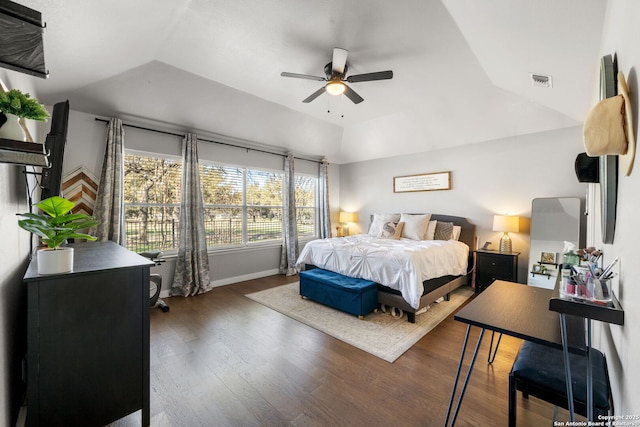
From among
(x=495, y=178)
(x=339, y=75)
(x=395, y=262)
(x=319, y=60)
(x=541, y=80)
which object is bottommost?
(x=395, y=262)

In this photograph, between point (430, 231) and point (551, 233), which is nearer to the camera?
point (551, 233)

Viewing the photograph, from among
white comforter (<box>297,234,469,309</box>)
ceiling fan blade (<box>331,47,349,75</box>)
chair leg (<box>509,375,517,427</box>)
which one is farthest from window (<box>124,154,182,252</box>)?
chair leg (<box>509,375,517,427</box>)

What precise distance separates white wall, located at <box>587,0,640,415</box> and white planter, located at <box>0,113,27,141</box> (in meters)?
2.25

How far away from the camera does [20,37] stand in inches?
38.7

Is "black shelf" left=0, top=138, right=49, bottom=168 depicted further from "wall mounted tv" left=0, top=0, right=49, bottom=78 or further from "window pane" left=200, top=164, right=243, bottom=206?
"window pane" left=200, top=164, right=243, bottom=206

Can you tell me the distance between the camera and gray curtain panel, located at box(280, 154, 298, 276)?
528 centimetres

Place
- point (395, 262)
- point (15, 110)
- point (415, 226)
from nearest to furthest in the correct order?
1. point (15, 110)
2. point (395, 262)
3. point (415, 226)

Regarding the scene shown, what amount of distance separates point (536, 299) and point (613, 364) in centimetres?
42

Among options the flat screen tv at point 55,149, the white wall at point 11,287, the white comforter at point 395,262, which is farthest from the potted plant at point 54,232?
the white comforter at point 395,262

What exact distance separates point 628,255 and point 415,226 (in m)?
3.79

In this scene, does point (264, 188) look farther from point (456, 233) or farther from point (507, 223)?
point (507, 223)

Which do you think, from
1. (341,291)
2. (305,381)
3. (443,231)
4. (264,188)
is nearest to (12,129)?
(305,381)

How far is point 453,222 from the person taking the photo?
4.75 meters

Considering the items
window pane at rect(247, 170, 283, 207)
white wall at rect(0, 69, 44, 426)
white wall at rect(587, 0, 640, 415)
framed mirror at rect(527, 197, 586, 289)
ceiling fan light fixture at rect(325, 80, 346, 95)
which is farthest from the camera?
window pane at rect(247, 170, 283, 207)
